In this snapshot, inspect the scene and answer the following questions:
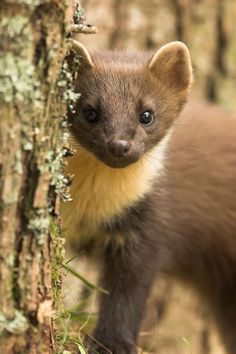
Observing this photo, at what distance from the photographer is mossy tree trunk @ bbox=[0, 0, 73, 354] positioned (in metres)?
2.32

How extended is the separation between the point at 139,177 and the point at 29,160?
1.53 metres

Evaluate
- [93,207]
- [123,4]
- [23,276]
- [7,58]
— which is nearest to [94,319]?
[93,207]

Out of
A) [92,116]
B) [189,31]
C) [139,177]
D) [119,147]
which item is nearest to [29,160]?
[119,147]

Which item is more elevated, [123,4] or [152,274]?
[123,4]

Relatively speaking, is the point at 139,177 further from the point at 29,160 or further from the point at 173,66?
the point at 29,160

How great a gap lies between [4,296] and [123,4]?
4086mm

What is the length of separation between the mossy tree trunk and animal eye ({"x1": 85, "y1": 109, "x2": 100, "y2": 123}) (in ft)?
2.90

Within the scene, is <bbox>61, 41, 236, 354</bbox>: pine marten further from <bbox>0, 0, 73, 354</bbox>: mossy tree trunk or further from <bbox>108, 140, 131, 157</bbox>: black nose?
<bbox>0, 0, 73, 354</bbox>: mossy tree trunk

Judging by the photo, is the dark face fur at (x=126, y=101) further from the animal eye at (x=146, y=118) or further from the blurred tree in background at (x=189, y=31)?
the blurred tree in background at (x=189, y=31)

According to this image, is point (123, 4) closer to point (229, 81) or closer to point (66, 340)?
point (229, 81)

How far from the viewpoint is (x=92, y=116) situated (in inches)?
136

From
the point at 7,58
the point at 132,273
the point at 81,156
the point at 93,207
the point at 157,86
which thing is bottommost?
the point at 132,273

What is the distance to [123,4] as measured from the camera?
6141 mm

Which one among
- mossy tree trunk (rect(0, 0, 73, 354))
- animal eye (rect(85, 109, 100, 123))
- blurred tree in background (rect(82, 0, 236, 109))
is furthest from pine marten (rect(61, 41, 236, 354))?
blurred tree in background (rect(82, 0, 236, 109))
